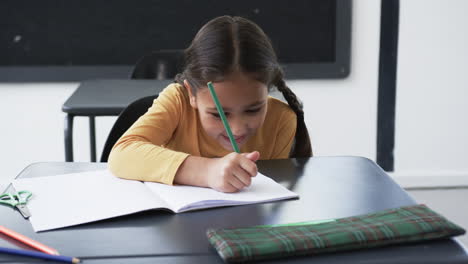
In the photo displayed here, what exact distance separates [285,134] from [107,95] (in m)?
0.99

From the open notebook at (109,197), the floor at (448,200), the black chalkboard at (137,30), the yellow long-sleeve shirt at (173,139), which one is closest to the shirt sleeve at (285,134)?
the yellow long-sleeve shirt at (173,139)

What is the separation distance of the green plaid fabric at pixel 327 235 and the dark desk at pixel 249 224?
0.01m

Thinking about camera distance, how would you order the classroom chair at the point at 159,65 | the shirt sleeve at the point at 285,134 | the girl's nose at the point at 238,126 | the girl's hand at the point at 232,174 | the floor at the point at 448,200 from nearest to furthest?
the girl's hand at the point at 232,174, the girl's nose at the point at 238,126, the shirt sleeve at the point at 285,134, the classroom chair at the point at 159,65, the floor at the point at 448,200

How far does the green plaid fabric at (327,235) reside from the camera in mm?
820

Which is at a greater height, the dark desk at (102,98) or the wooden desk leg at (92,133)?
the dark desk at (102,98)

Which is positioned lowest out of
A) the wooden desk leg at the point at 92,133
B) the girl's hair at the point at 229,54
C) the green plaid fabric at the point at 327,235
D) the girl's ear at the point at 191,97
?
the wooden desk leg at the point at 92,133

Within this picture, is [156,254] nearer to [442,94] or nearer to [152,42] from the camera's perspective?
[152,42]

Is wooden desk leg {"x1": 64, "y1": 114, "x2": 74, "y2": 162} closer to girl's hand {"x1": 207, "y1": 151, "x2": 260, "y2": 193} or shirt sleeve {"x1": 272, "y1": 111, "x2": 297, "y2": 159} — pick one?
shirt sleeve {"x1": 272, "y1": 111, "x2": 297, "y2": 159}

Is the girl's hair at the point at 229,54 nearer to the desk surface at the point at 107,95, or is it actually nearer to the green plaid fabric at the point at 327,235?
the green plaid fabric at the point at 327,235

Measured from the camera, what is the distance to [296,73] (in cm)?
330

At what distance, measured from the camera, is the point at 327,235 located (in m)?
0.86

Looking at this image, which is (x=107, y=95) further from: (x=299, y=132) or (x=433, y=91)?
(x=433, y=91)

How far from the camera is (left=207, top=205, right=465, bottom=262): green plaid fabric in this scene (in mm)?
820

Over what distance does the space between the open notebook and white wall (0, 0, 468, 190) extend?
2151 mm
